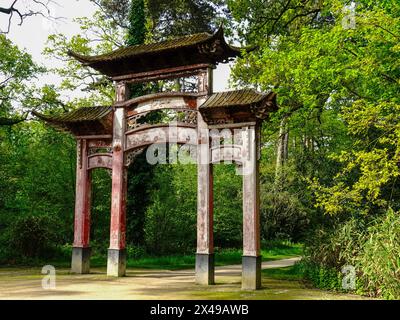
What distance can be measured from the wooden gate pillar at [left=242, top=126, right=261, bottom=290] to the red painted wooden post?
982 millimetres

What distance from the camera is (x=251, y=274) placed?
1034 cm

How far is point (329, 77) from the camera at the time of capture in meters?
12.7

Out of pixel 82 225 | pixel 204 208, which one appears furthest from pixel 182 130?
pixel 82 225

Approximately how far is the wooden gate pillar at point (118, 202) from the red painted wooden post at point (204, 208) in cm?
251

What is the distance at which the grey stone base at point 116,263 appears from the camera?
41.1ft

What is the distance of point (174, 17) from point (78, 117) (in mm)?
12516

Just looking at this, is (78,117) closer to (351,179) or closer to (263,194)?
(351,179)

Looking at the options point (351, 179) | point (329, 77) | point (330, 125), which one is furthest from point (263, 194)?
point (329, 77)

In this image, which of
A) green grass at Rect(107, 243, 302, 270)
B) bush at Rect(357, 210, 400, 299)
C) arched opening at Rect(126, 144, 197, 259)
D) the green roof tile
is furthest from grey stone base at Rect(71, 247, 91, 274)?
bush at Rect(357, 210, 400, 299)

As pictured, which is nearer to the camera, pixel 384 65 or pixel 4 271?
pixel 384 65

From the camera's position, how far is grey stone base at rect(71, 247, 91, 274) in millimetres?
13289

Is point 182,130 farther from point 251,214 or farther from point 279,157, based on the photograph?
point 279,157

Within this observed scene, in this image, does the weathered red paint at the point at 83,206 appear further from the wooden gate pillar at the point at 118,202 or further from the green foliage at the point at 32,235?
the green foliage at the point at 32,235
